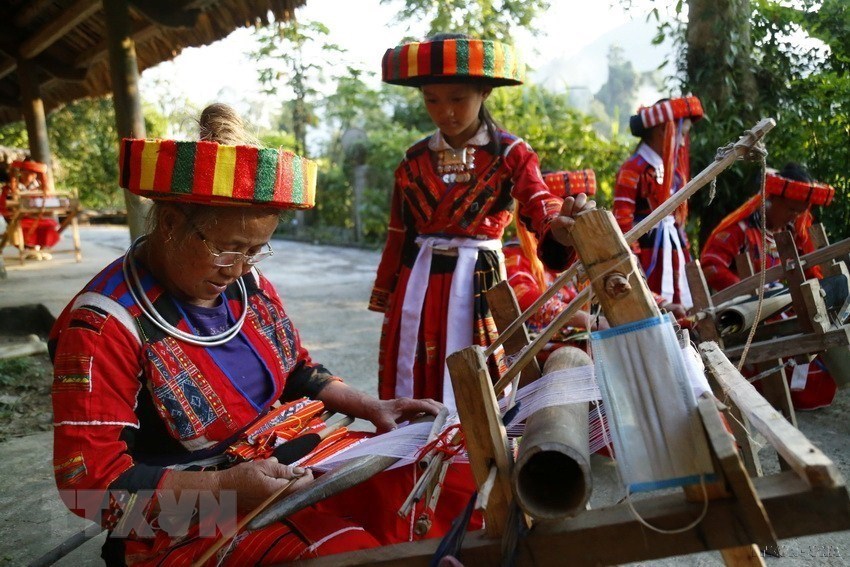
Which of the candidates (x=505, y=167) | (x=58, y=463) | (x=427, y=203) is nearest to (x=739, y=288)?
(x=505, y=167)

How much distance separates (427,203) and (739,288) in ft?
5.09

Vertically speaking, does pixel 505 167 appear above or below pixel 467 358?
above

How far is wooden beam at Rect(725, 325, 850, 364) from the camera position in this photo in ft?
9.34

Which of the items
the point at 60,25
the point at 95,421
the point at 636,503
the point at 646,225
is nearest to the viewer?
the point at 636,503

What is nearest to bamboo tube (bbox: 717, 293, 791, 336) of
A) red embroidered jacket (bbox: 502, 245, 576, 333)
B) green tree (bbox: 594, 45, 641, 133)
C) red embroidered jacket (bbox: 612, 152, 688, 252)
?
red embroidered jacket (bbox: 502, 245, 576, 333)

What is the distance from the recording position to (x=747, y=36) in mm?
5379

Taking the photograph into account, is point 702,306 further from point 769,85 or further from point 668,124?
point 769,85

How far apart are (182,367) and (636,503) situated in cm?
105

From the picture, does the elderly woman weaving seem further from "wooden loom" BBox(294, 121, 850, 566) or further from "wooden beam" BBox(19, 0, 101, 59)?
"wooden beam" BBox(19, 0, 101, 59)

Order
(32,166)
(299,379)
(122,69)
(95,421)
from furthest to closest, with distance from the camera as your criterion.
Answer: (32,166) < (122,69) < (299,379) < (95,421)

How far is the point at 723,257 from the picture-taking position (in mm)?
4066

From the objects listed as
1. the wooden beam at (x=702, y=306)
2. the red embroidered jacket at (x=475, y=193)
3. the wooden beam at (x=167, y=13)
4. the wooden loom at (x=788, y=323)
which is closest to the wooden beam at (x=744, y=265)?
the wooden loom at (x=788, y=323)

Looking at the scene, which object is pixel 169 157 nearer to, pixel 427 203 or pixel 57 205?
pixel 427 203

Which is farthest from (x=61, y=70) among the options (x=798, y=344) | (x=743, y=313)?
(x=798, y=344)
